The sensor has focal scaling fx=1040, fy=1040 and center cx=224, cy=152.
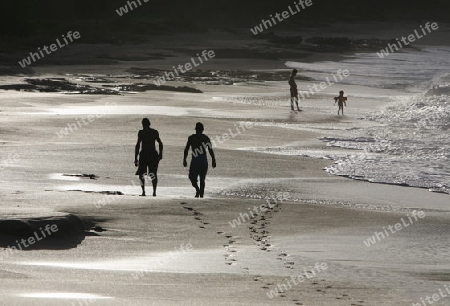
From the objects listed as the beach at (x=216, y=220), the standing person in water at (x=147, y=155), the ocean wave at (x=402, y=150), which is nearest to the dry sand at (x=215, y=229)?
the beach at (x=216, y=220)

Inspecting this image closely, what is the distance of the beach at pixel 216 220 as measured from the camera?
10.2m

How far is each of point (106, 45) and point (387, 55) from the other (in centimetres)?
1982

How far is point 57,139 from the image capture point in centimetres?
2330

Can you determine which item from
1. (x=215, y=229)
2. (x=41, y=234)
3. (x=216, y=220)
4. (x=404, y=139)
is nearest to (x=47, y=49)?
(x=404, y=139)

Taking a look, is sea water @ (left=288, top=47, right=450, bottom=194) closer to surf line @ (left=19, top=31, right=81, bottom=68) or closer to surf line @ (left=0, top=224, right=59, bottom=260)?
surf line @ (left=0, top=224, right=59, bottom=260)

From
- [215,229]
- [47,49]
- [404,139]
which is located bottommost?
[215,229]

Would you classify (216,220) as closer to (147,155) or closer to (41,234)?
(41,234)

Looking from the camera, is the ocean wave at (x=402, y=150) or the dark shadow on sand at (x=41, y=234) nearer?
the dark shadow on sand at (x=41, y=234)

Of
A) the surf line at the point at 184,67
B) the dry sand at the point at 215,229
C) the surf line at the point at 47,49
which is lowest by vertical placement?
the dry sand at the point at 215,229

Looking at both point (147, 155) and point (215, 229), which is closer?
point (215, 229)

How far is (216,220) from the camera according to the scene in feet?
46.7

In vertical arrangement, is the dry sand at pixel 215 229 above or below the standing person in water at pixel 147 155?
below

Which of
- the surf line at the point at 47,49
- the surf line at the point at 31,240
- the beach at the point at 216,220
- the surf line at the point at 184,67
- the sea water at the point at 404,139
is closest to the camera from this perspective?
the beach at the point at 216,220

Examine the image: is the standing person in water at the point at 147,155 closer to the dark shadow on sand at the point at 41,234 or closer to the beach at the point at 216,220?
the beach at the point at 216,220
